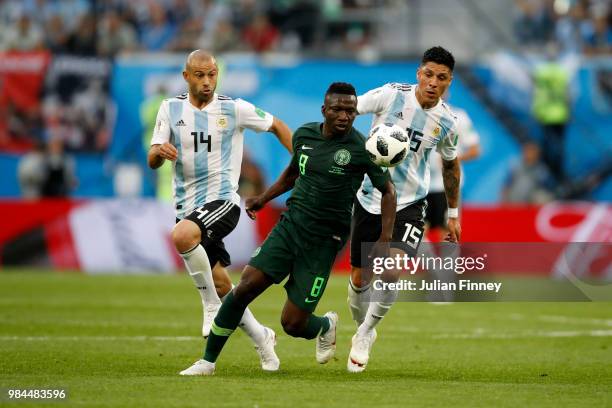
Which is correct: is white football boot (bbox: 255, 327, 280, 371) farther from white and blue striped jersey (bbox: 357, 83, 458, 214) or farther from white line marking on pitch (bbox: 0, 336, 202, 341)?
white line marking on pitch (bbox: 0, 336, 202, 341)

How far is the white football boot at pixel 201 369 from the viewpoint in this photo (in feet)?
30.8

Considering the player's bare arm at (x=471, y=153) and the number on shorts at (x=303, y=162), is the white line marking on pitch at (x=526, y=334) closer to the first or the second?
the player's bare arm at (x=471, y=153)

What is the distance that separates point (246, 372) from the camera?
9.82 meters

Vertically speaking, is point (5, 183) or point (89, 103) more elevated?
point (89, 103)

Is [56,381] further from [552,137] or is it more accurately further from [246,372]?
[552,137]

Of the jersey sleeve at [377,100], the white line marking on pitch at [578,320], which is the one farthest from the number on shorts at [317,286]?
the white line marking on pitch at [578,320]

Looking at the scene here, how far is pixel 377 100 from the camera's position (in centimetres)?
1041

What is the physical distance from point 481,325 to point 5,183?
14.8 meters

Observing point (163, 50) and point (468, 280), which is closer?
point (468, 280)

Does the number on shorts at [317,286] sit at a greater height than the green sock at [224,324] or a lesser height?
greater

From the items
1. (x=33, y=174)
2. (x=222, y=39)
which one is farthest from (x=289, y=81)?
(x=33, y=174)

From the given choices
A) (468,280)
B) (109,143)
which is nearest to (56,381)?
(468,280)

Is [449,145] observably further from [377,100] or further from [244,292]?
[244,292]

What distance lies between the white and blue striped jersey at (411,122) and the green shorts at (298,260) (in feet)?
4.33
